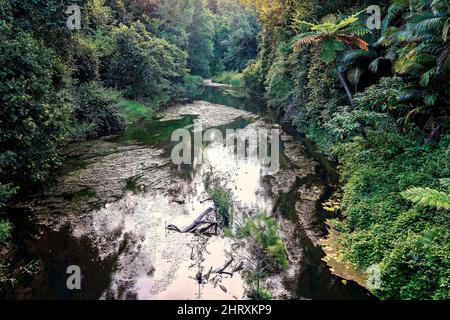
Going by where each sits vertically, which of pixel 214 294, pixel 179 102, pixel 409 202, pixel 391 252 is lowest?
pixel 214 294

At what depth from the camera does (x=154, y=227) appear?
27.6 feet

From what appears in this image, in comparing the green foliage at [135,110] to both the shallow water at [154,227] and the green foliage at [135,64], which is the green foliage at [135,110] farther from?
the shallow water at [154,227]

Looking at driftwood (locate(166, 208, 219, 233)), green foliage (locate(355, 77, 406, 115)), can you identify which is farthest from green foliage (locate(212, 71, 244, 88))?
driftwood (locate(166, 208, 219, 233))

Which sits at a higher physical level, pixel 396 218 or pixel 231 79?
pixel 231 79

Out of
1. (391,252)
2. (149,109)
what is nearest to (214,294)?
(391,252)

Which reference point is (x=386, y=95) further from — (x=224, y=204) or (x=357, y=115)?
(x=224, y=204)

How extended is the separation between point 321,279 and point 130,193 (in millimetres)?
6299

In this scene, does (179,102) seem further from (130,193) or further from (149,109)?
(130,193)

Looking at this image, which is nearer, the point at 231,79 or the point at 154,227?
the point at 154,227

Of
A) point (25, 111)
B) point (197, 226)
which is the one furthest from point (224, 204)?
point (25, 111)

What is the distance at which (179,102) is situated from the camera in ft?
98.6

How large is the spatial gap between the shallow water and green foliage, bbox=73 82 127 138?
240 cm

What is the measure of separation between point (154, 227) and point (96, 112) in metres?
11.0

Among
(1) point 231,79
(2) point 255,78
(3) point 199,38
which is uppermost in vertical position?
(3) point 199,38
